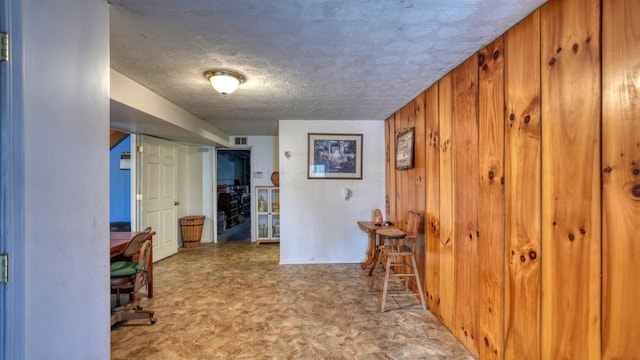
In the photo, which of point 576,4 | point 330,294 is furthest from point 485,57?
point 330,294

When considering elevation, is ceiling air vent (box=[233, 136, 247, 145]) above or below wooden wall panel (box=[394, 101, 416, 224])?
above

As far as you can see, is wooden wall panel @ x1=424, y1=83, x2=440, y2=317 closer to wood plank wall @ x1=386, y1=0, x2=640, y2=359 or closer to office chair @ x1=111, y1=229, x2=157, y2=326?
wood plank wall @ x1=386, y1=0, x2=640, y2=359

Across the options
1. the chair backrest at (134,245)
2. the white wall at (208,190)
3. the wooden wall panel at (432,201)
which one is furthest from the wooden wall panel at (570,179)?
the white wall at (208,190)

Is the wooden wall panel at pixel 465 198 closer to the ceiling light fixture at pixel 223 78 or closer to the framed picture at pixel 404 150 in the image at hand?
the framed picture at pixel 404 150

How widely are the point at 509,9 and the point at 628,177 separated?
1.01 meters

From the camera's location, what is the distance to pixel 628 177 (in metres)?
1.06

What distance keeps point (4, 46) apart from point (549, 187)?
2337mm

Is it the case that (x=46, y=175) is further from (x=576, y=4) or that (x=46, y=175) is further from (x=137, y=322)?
(x=576, y=4)

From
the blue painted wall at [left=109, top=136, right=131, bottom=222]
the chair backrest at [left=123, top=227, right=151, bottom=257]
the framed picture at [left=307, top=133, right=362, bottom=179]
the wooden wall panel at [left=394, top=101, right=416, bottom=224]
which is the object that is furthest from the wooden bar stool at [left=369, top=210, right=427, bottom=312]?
the blue painted wall at [left=109, top=136, right=131, bottom=222]

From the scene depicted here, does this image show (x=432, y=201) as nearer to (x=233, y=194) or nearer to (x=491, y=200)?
(x=491, y=200)

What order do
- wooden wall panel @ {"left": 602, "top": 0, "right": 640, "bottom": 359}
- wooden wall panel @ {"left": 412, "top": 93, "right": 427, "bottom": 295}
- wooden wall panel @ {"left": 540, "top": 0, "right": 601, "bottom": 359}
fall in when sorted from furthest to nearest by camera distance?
wooden wall panel @ {"left": 412, "top": 93, "right": 427, "bottom": 295} → wooden wall panel @ {"left": 540, "top": 0, "right": 601, "bottom": 359} → wooden wall panel @ {"left": 602, "top": 0, "right": 640, "bottom": 359}

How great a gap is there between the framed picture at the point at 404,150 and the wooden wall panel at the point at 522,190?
147 centimetres

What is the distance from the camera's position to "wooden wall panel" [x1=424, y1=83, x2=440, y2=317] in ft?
8.53

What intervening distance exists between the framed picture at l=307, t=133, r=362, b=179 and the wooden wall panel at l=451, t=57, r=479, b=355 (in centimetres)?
201
